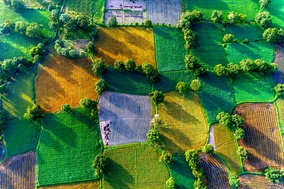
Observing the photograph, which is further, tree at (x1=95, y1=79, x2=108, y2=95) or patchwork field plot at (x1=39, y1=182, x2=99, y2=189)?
tree at (x1=95, y1=79, x2=108, y2=95)

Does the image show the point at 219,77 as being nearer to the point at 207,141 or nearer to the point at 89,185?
the point at 207,141

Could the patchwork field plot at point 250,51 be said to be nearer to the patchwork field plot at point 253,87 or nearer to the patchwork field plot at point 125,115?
the patchwork field plot at point 253,87

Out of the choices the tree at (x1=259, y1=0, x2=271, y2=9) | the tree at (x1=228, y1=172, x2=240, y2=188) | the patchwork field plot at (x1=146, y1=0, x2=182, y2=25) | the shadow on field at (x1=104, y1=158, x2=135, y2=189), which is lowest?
the shadow on field at (x1=104, y1=158, x2=135, y2=189)

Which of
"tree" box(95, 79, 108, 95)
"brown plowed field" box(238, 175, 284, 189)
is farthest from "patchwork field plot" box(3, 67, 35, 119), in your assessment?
"brown plowed field" box(238, 175, 284, 189)

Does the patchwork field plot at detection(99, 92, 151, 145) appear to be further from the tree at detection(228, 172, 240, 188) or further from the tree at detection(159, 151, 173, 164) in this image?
the tree at detection(228, 172, 240, 188)

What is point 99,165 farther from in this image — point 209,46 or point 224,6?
point 224,6

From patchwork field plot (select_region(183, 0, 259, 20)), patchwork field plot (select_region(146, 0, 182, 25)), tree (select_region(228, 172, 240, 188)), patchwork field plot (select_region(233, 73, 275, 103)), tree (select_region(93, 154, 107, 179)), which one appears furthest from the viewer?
patchwork field plot (select_region(183, 0, 259, 20))
